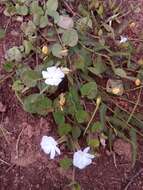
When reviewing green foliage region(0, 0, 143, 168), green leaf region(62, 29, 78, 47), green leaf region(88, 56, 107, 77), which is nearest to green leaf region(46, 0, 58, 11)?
green foliage region(0, 0, 143, 168)

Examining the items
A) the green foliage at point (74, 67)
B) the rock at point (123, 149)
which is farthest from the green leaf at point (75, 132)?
the rock at point (123, 149)

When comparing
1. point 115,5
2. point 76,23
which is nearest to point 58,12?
point 76,23

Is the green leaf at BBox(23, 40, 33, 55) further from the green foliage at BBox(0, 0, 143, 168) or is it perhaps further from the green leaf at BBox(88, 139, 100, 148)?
the green leaf at BBox(88, 139, 100, 148)

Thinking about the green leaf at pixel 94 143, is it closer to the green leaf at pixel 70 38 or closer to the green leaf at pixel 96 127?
the green leaf at pixel 96 127

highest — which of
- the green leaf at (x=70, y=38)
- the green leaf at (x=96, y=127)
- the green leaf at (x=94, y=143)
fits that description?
the green leaf at (x=70, y=38)

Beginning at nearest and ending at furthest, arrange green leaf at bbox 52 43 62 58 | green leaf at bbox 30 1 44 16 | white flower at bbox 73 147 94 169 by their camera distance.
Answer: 1. white flower at bbox 73 147 94 169
2. green leaf at bbox 52 43 62 58
3. green leaf at bbox 30 1 44 16

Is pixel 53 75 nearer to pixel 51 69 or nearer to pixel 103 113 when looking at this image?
pixel 51 69

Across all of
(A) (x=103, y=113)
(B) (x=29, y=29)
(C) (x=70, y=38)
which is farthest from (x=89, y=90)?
(B) (x=29, y=29)
